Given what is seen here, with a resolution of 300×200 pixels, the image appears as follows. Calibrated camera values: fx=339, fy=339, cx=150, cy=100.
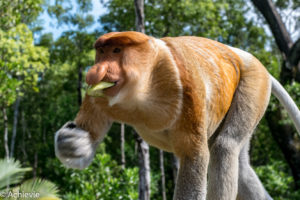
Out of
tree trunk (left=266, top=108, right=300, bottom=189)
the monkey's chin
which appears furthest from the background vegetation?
the monkey's chin

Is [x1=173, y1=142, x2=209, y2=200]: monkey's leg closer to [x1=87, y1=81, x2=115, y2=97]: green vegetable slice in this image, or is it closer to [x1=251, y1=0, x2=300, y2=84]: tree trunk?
[x1=87, y1=81, x2=115, y2=97]: green vegetable slice

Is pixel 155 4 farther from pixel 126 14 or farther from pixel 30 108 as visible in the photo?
pixel 30 108

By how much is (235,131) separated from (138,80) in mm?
916

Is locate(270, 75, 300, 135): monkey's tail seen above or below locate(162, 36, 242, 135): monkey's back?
below

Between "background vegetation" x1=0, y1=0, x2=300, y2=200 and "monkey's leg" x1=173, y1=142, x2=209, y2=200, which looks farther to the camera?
"background vegetation" x1=0, y1=0, x2=300, y2=200

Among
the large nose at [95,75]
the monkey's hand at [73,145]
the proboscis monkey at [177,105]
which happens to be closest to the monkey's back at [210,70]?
the proboscis monkey at [177,105]

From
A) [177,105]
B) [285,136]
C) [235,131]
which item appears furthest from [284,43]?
[177,105]

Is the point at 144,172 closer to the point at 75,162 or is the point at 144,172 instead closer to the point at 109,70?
the point at 75,162

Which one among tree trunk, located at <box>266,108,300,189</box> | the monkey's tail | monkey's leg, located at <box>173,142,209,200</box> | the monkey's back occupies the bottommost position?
tree trunk, located at <box>266,108,300,189</box>

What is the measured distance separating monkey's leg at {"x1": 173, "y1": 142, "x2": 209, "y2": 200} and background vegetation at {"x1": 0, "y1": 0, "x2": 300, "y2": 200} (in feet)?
8.73

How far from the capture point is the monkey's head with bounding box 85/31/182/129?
63.1 inches

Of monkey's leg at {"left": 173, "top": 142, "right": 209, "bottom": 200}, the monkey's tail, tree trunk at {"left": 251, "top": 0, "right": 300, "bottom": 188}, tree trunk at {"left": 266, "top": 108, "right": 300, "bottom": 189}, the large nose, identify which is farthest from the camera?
tree trunk at {"left": 266, "top": 108, "right": 300, "bottom": 189}

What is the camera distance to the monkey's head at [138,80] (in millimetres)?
1604

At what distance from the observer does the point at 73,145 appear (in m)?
1.88
